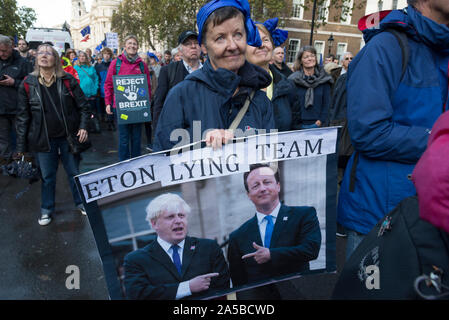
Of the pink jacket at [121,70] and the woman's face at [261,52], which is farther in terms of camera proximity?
the pink jacket at [121,70]

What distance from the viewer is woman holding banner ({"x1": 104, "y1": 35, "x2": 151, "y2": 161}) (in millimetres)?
5441

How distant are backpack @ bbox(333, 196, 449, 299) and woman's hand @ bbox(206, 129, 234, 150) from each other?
70cm

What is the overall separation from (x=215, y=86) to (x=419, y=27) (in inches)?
36.6

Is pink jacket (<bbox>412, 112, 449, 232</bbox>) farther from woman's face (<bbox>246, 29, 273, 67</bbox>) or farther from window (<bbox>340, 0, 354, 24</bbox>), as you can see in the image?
window (<bbox>340, 0, 354, 24</bbox>)

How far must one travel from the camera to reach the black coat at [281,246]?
150cm

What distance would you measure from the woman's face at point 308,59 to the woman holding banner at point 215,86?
3628 millimetres

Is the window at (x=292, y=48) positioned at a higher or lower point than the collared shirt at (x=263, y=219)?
higher

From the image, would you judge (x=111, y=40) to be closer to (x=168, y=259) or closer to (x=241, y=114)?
(x=241, y=114)

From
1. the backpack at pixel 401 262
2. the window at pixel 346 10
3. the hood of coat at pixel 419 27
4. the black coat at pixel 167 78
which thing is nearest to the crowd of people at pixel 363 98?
the hood of coat at pixel 419 27

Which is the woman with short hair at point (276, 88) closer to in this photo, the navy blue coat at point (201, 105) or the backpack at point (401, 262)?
the navy blue coat at point (201, 105)

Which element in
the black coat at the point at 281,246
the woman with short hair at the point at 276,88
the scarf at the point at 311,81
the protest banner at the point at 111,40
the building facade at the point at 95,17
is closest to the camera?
the black coat at the point at 281,246

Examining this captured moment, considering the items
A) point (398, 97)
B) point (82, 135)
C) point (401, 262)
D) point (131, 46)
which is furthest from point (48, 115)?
point (401, 262)

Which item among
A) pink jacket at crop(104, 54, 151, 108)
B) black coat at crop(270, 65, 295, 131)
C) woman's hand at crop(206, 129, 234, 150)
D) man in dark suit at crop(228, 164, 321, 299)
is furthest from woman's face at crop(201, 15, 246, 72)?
pink jacket at crop(104, 54, 151, 108)
